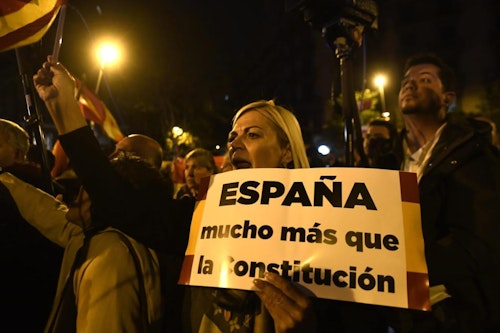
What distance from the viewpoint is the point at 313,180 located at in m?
1.64

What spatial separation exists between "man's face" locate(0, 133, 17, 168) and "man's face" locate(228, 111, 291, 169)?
145cm

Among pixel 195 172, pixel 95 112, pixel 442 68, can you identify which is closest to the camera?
pixel 442 68

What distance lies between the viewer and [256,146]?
204cm

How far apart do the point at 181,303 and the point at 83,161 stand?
2.81 feet

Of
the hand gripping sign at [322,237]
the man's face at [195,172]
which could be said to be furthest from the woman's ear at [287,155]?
the man's face at [195,172]

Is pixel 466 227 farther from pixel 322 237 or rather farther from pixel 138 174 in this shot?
pixel 138 174

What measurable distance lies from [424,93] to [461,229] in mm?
1024

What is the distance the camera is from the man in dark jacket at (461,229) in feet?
6.11

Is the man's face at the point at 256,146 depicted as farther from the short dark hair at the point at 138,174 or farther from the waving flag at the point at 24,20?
the waving flag at the point at 24,20

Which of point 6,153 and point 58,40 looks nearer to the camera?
point 58,40

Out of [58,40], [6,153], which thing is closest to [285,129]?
[58,40]

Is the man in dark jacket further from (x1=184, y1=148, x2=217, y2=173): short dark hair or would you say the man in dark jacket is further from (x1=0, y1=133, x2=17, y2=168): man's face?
(x1=184, y1=148, x2=217, y2=173): short dark hair

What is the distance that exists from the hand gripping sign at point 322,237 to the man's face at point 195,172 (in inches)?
124

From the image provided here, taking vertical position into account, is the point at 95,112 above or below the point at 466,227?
above
